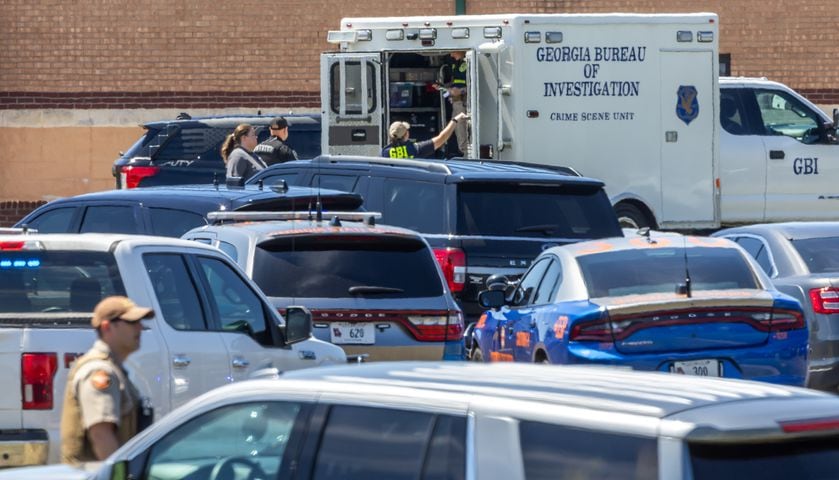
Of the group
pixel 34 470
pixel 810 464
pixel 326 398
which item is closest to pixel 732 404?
pixel 810 464

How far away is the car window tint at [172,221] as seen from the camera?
12.8m

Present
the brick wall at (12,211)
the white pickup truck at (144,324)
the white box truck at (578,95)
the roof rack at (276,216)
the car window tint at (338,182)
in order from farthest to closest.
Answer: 1. the brick wall at (12,211)
2. the white box truck at (578,95)
3. the car window tint at (338,182)
4. the roof rack at (276,216)
5. the white pickup truck at (144,324)

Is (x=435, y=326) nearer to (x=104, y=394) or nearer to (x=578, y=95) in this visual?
(x=104, y=394)

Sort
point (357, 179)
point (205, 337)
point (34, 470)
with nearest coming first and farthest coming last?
1. point (34, 470)
2. point (205, 337)
3. point (357, 179)

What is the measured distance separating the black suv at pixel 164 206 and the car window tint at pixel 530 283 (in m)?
1.79

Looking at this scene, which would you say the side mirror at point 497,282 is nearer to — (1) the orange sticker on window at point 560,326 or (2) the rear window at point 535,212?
(2) the rear window at point 535,212

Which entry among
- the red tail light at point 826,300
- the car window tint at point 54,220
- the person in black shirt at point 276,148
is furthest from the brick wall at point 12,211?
the red tail light at point 826,300

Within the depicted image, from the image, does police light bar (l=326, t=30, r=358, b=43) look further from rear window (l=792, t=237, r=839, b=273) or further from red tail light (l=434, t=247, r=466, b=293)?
rear window (l=792, t=237, r=839, b=273)


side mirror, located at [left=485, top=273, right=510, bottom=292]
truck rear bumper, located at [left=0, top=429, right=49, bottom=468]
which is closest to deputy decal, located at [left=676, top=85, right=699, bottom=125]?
side mirror, located at [left=485, top=273, right=510, bottom=292]

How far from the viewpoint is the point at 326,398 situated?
16.8 feet

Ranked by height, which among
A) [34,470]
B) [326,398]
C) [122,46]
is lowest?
[34,470]

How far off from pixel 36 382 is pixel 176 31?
20942mm

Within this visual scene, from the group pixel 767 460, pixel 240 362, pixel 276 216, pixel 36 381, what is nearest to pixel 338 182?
pixel 276 216

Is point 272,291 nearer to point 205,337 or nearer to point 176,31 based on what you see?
point 205,337
